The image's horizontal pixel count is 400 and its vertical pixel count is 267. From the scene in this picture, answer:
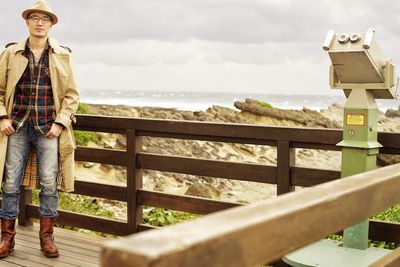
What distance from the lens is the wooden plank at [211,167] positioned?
4.02 meters

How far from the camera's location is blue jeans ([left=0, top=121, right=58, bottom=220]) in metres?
3.99

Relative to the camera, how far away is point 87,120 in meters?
4.80

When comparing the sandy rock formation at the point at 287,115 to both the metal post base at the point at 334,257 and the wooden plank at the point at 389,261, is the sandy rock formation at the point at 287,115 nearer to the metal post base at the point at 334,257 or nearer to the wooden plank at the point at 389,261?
the metal post base at the point at 334,257

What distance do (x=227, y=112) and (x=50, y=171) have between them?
14994 mm

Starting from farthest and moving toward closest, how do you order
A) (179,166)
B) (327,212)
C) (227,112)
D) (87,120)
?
(227,112)
(87,120)
(179,166)
(327,212)

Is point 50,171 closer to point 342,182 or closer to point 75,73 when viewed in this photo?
point 75,73

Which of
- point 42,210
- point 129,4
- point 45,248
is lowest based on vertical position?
point 45,248

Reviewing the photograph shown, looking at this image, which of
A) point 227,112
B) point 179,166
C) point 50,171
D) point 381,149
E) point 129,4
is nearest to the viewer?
point 381,149

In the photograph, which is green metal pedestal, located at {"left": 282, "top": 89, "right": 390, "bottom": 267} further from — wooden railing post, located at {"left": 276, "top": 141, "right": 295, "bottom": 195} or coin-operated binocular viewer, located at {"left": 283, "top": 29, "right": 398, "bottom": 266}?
wooden railing post, located at {"left": 276, "top": 141, "right": 295, "bottom": 195}

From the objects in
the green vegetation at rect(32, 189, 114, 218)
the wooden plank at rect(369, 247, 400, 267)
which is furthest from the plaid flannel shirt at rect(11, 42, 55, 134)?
the green vegetation at rect(32, 189, 114, 218)

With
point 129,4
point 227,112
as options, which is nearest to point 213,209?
point 227,112

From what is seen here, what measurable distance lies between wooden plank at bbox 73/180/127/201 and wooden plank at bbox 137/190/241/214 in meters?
0.16

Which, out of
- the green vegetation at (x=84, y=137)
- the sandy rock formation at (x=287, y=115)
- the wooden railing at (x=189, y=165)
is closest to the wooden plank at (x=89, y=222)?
the wooden railing at (x=189, y=165)

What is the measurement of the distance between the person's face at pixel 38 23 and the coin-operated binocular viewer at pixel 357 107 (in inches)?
70.1
